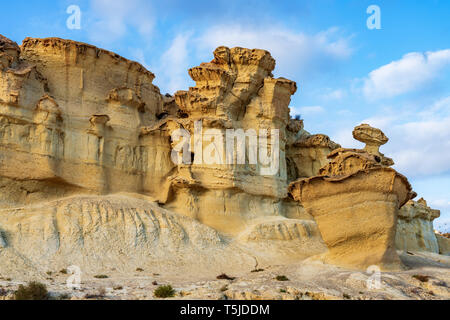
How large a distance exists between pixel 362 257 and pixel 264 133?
44.1ft

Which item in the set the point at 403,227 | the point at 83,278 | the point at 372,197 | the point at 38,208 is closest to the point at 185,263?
the point at 83,278

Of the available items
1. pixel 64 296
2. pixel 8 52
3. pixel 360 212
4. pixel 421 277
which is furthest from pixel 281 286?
pixel 8 52

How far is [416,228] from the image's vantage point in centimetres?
3903

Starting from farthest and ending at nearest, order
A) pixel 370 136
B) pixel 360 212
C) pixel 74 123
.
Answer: pixel 370 136 → pixel 74 123 → pixel 360 212

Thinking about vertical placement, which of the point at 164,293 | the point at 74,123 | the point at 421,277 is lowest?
the point at 164,293

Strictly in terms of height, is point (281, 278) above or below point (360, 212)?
below

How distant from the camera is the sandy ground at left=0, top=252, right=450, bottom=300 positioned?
52.7 ft

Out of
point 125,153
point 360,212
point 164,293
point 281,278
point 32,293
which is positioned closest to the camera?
point 32,293

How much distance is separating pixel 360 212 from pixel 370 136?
15565 mm

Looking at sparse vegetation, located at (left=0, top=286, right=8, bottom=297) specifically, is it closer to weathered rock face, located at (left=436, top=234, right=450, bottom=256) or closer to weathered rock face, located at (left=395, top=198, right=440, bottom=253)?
weathered rock face, located at (left=395, top=198, right=440, bottom=253)

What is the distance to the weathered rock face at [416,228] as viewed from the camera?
1458 inches

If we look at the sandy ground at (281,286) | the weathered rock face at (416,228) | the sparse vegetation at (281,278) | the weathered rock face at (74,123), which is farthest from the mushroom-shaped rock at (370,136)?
the sparse vegetation at (281,278)

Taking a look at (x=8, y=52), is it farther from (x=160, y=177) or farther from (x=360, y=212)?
(x=360, y=212)
